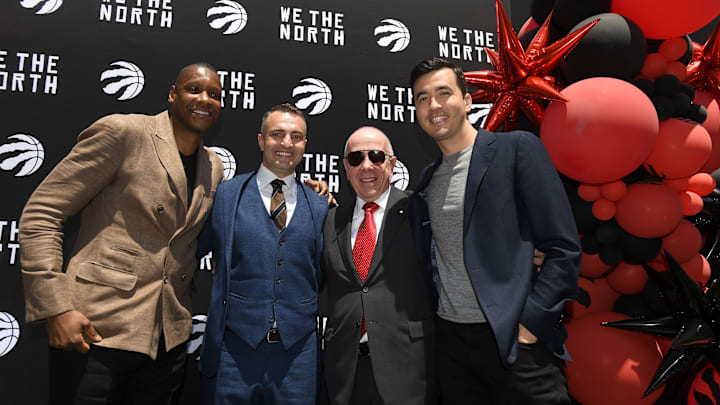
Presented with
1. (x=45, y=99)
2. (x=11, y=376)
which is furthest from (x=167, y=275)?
(x=45, y=99)

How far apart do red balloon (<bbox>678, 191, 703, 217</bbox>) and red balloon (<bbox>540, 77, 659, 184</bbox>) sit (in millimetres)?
508

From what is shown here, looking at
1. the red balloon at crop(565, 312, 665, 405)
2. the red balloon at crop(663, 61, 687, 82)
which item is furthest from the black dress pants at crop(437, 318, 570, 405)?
the red balloon at crop(663, 61, 687, 82)

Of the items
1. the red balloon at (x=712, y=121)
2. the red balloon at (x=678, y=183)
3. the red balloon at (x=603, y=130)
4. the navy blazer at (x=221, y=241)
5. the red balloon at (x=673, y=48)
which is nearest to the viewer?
the navy blazer at (x=221, y=241)

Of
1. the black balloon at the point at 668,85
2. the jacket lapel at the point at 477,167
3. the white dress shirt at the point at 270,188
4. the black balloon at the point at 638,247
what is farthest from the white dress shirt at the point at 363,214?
the black balloon at the point at 668,85

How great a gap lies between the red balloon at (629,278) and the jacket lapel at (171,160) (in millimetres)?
2690

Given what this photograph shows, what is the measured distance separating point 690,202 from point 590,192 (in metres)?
0.68

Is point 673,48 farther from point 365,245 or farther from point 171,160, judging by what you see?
point 171,160

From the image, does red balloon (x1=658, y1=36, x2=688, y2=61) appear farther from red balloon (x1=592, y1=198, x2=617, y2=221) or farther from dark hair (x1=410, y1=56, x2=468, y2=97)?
dark hair (x1=410, y1=56, x2=468, y2=97)

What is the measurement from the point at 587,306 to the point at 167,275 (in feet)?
8.30

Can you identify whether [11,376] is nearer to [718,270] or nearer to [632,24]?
[632,24]

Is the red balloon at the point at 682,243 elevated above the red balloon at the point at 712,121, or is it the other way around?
the red balloon at the point at 712,121

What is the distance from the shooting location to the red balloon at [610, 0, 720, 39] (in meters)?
2.40

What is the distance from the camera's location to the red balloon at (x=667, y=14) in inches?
94.5

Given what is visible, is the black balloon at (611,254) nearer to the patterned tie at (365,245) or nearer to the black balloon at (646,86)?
the black balloon at (646,86)
